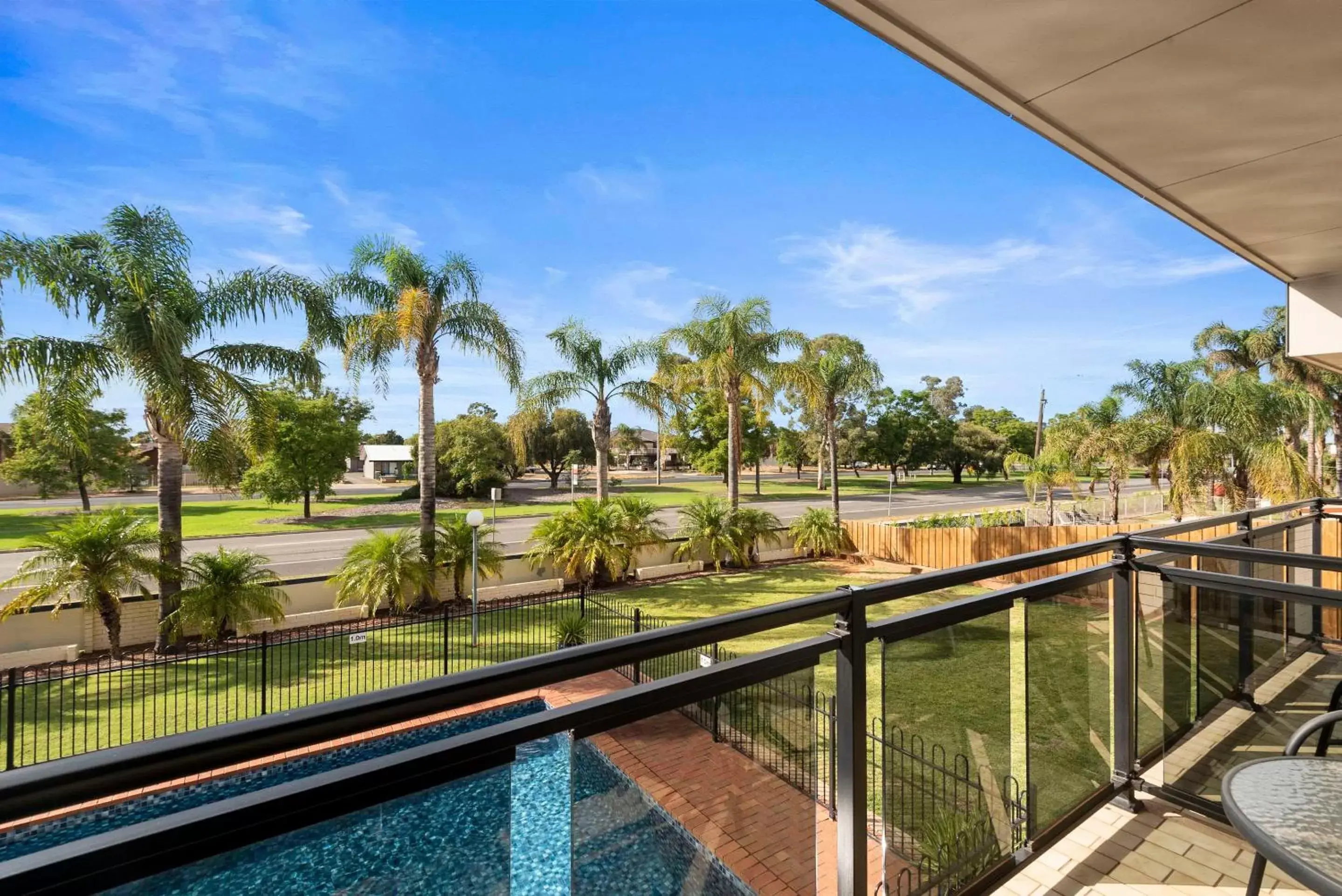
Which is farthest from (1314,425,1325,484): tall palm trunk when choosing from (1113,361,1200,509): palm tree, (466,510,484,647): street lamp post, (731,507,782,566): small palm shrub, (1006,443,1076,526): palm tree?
(466,510,484,647): street lamp post

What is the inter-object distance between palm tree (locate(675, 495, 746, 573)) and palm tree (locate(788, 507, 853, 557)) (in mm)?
2306

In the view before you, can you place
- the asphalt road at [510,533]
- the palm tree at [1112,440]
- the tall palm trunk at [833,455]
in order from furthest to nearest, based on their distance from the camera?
the palm tree at [1112,440]
the tall palm trunk at [833,455]
the asphalt road at [510,533]

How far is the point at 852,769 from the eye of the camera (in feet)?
5.58

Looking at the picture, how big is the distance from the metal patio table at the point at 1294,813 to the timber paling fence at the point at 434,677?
78cm

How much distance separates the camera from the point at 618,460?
7769 cm

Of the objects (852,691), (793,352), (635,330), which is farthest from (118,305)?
(793,352)

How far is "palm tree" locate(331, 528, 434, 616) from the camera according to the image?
498 inches

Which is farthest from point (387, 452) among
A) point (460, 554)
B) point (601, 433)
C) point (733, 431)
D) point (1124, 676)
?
point (1124, 676)

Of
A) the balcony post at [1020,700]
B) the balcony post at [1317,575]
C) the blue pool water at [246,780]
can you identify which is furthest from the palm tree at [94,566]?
the balcony post at [1317,575]

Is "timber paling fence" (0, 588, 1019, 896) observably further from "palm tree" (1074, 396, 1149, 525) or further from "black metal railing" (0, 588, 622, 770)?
"palm tree" (1074, 396, 1149, 525)

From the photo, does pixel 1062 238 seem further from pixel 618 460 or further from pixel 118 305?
pixel 118 305

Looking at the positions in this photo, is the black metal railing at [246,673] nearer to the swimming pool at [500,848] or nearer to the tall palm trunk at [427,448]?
the tall palm trunk at [427,448]

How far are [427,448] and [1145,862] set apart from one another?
48.3ft

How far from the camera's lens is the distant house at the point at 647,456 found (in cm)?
7906
